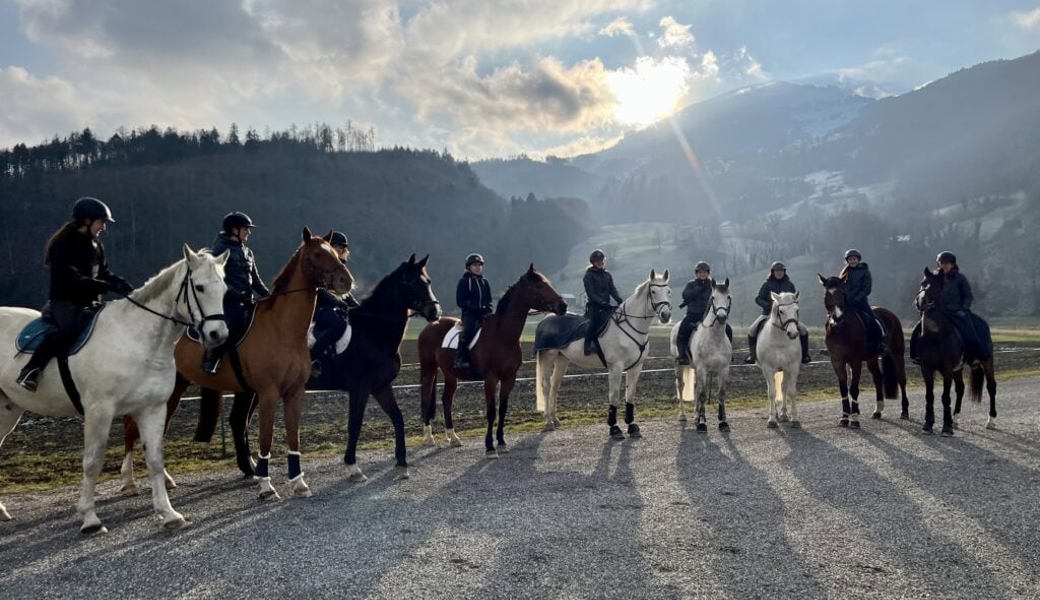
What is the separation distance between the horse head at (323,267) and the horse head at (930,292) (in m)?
11.8

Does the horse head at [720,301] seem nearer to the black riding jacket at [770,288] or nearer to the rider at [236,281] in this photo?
the black riding jacket at [770,288]

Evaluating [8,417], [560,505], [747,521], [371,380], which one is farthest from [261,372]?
[747,521]

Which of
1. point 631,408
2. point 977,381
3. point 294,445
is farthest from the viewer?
point 977,381

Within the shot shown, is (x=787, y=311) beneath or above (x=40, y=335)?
beneath

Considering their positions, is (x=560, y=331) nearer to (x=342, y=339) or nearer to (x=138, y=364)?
(x=342, y=339)

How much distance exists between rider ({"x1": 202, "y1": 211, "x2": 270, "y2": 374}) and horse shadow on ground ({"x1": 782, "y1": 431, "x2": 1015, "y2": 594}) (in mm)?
7784

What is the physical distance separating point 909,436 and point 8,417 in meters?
15.3

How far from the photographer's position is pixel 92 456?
23.4 feet

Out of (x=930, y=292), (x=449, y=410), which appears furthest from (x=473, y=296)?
(x=930, y=292)

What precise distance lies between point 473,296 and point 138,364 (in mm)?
6519

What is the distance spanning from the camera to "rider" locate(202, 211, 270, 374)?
8648 millimetres

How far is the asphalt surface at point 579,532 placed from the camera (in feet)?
18.7

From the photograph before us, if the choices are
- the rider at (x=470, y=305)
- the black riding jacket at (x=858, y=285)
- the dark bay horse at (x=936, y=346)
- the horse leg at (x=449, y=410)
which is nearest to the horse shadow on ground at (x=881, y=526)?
the dark bay horse at (x=936, y=346)

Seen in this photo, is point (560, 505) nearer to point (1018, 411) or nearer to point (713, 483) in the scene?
point (713, 483)
